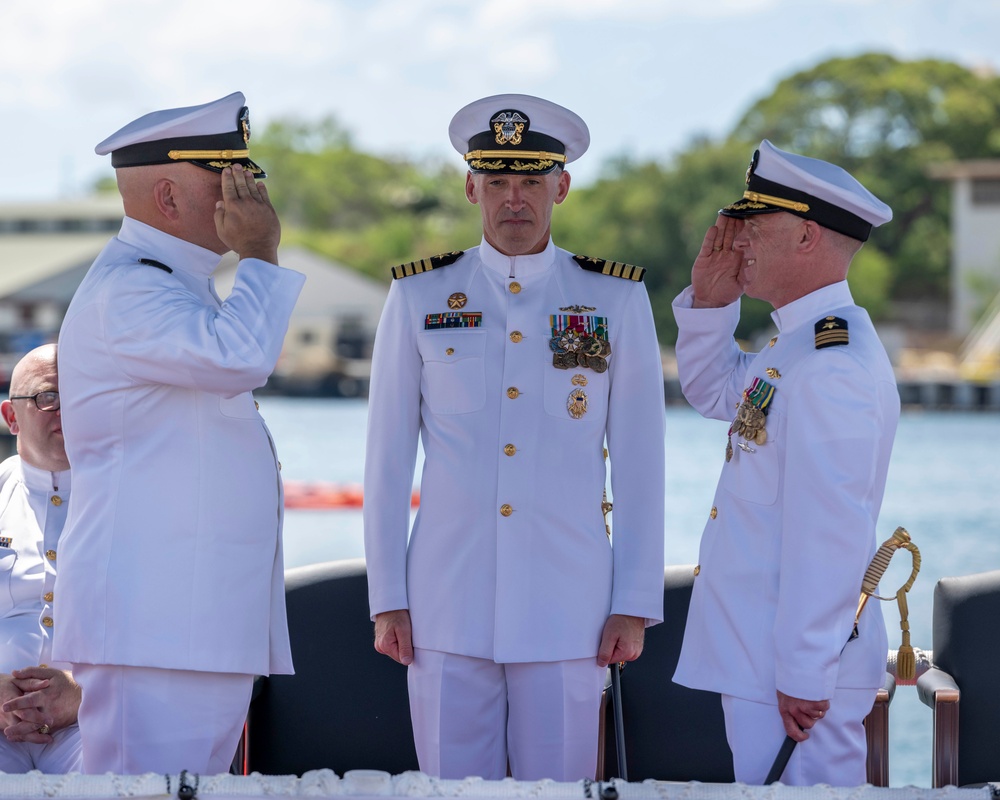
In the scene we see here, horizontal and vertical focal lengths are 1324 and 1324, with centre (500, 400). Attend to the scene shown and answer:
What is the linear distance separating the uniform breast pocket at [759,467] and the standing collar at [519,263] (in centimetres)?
56

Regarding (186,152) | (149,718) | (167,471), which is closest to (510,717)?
(149,718)

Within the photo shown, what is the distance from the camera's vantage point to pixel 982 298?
48594 mm

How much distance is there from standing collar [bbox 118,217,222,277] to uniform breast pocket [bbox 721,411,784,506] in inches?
39.5

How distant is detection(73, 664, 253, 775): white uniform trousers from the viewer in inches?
84.0

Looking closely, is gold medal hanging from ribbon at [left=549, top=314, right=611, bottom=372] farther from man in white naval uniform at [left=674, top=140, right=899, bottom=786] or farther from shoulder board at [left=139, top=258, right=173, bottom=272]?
shoulder board at [left=139, top=258, right=173, bottom=272]

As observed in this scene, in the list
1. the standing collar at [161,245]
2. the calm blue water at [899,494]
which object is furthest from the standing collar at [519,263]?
the calm blue water at [899,494]

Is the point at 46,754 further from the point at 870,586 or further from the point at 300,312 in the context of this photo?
the point at 300,312

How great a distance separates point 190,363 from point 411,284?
0.71 meters

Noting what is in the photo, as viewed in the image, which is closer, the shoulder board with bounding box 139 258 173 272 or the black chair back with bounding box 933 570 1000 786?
the shoulder board with bounding box 139 258 173 272

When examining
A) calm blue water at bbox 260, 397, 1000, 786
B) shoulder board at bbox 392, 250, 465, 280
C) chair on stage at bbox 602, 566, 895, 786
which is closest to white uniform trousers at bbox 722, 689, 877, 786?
chair on stage at bbox 602, 566, 895, 786

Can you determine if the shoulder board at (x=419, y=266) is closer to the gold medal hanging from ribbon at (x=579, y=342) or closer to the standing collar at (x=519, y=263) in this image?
the standing collar at (x=519, y=263)

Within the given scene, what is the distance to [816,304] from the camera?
231 centimetres

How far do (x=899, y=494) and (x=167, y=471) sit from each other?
1045 inches

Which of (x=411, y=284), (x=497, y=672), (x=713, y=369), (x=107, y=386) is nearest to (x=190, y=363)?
(x=107, y=386)
